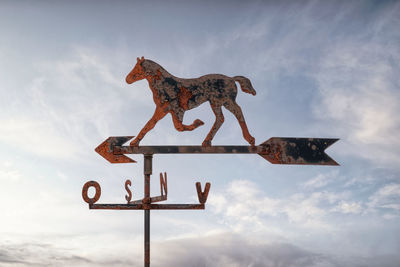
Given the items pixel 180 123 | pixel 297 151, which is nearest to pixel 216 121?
pixel 180 123

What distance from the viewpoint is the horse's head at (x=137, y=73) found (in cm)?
474

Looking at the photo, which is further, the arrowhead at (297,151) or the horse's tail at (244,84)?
the horse's tail at (244,84)

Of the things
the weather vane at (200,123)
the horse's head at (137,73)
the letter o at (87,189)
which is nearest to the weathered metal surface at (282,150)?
the weather vane at (200,123)

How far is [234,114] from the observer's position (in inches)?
187

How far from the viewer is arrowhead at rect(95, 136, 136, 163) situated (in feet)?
15.4

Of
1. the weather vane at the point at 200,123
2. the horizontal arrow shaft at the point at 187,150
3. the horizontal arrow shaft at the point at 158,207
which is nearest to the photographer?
the horizontal arrow shaft at the point at 158,207

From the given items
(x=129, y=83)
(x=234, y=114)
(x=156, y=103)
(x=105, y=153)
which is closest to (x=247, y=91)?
(x=234, y=114)

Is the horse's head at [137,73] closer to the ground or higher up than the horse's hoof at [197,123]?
higher up

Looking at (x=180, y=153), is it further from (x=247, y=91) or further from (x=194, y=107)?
(x=247, y=91)

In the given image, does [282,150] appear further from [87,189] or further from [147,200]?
[87,189]

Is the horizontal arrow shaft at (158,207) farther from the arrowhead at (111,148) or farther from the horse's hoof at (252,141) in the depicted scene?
the horse's hoof at (252,141)

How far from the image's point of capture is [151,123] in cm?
466

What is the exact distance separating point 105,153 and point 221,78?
69.2 inches

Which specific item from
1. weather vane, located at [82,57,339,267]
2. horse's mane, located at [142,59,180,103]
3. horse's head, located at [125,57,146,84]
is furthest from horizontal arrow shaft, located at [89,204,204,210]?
horse's head, located at [125,57,146,84]
